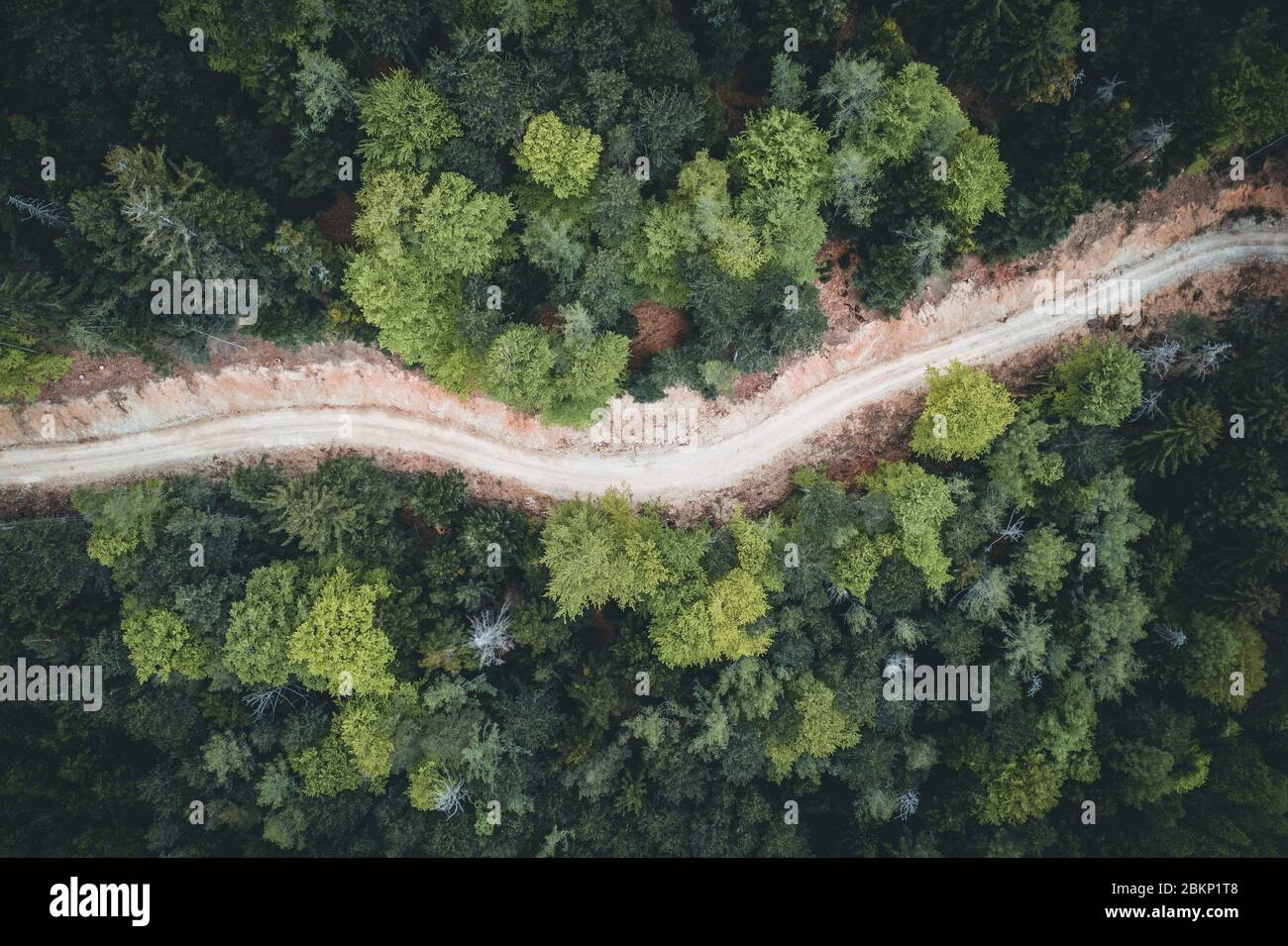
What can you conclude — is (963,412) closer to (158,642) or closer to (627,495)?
(627,495)

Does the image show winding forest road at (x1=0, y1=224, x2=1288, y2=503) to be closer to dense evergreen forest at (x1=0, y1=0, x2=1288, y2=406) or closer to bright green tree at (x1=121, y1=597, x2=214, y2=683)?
dense evergreen forest at (x1=0, y1=0, x2=1288, y2=406)

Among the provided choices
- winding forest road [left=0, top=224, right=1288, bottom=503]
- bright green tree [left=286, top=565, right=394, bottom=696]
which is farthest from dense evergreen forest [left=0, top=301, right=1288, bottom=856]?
winding forest road [left=0, top=224, right=1288, bottom=503]

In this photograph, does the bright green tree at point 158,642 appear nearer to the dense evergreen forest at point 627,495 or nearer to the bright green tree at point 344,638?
the dense evergreen forest at point 627,495

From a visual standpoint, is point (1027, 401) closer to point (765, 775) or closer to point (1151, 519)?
point (1151, 519)

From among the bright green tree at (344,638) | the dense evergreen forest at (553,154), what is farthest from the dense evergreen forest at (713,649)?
the dense evergreen forest at (553,154)

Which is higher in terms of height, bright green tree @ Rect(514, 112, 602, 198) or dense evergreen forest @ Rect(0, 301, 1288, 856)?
bright green tree @ Rect(514, 112, 602, 198)

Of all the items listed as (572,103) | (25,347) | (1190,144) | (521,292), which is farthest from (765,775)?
(25,347)

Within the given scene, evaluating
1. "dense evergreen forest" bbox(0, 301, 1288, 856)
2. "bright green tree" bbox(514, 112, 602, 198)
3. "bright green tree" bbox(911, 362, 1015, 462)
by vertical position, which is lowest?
"dense evergreen forest" bbox(0, 301, 1288, 856)
